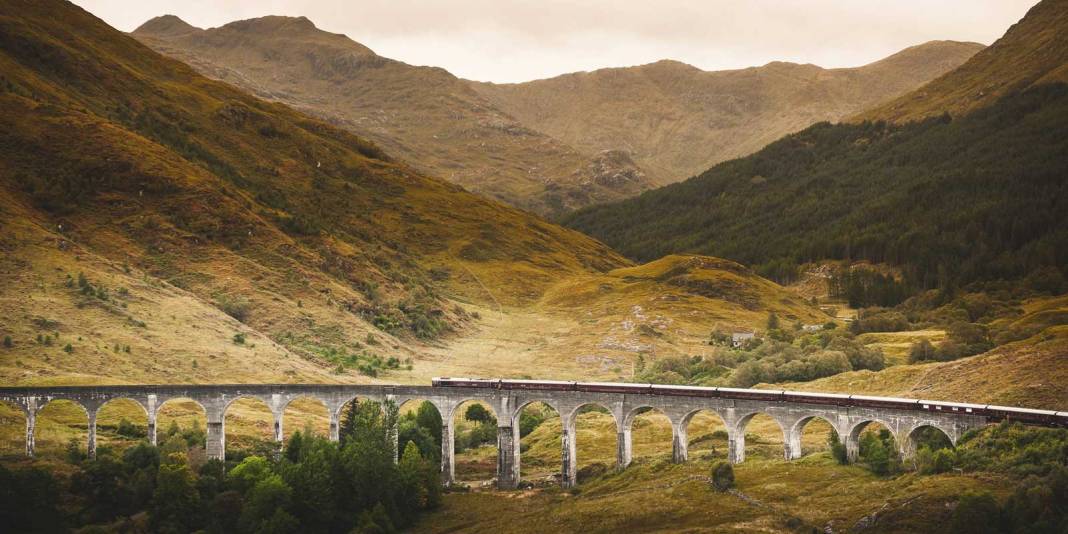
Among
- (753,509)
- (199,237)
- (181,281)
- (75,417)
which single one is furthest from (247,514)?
(199,237)

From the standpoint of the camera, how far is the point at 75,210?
6639 inches

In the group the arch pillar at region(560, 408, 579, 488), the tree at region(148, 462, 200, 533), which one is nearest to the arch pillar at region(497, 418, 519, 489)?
the arch pillar at region(560, 408, 579, 488)

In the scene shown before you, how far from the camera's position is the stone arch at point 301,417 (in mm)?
105938

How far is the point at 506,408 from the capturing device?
10256cm

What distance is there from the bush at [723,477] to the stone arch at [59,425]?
5316cm

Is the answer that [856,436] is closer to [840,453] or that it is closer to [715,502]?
[840,453]

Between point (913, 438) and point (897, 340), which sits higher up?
point (897, 340)

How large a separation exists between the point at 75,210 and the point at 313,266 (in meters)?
38.4

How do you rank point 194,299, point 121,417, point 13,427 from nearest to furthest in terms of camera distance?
point 13,427
point 121,417
point 194,299

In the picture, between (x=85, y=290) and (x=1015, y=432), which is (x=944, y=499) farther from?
(x=85, y=290)

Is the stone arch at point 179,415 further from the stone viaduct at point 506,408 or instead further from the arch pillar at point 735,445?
the arch pillar at point 735,445

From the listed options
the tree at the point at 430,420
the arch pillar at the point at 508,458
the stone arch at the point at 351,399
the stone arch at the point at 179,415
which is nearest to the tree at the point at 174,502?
the stone arch at the point at 179,415

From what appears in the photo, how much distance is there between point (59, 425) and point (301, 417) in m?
26.0

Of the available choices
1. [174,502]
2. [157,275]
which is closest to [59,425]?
[174,502]
